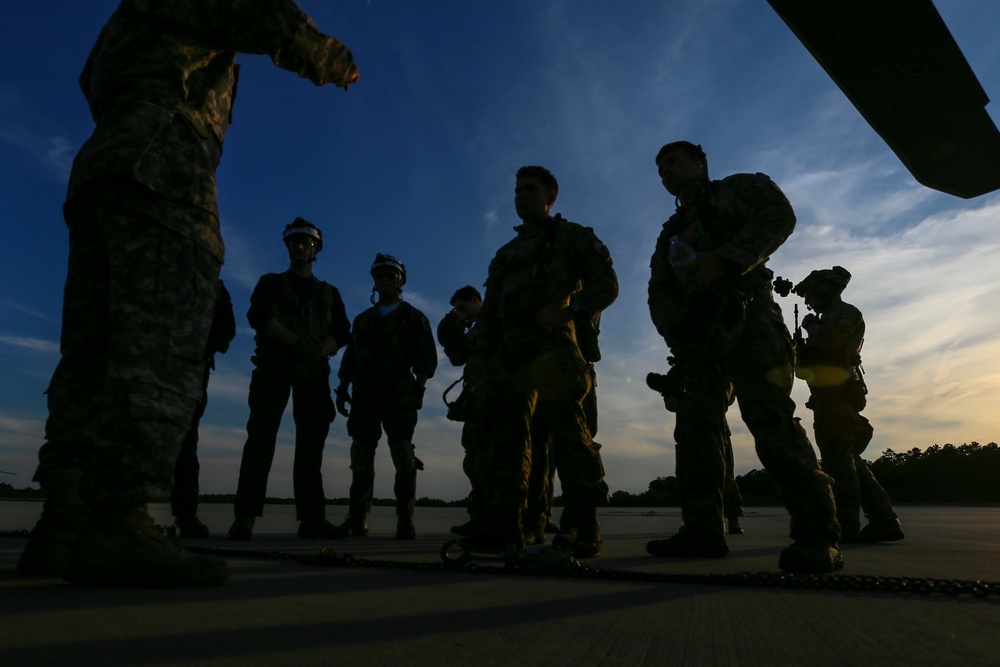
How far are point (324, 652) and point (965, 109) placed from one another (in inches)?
106

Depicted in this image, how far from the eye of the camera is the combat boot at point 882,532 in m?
5.13

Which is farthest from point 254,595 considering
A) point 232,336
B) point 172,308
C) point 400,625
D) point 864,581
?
point 232,336

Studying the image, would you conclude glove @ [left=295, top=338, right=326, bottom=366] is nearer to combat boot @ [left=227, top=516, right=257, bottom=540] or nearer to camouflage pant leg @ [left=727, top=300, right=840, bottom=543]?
combat boot @ [left=227, top=516, right=257, bottom=540]

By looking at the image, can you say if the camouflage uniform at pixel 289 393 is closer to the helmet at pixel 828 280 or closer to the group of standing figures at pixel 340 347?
the group of standing figures at pixel 340 347

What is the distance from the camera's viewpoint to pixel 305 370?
5180 mm

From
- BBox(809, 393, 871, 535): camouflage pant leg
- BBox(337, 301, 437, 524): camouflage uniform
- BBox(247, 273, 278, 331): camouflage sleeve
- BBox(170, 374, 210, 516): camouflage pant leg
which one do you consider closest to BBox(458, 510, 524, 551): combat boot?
BBox(337, 301, 437, 524): camouflage uniform

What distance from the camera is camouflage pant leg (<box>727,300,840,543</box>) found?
2.88 meters

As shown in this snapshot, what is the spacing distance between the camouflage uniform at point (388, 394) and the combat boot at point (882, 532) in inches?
150

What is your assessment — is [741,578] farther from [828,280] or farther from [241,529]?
[828,280]

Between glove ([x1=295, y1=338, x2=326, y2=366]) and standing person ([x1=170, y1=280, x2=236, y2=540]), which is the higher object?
glove ([x1=295, y1=338, x2=326, y2=366])

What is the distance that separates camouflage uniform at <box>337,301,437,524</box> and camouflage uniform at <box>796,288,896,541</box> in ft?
11.3

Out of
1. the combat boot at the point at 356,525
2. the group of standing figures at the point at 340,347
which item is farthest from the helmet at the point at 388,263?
the combat boot at the point at 356,525

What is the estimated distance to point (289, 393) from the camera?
5.28 m

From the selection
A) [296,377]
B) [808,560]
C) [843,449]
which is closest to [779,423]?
[808,560]
